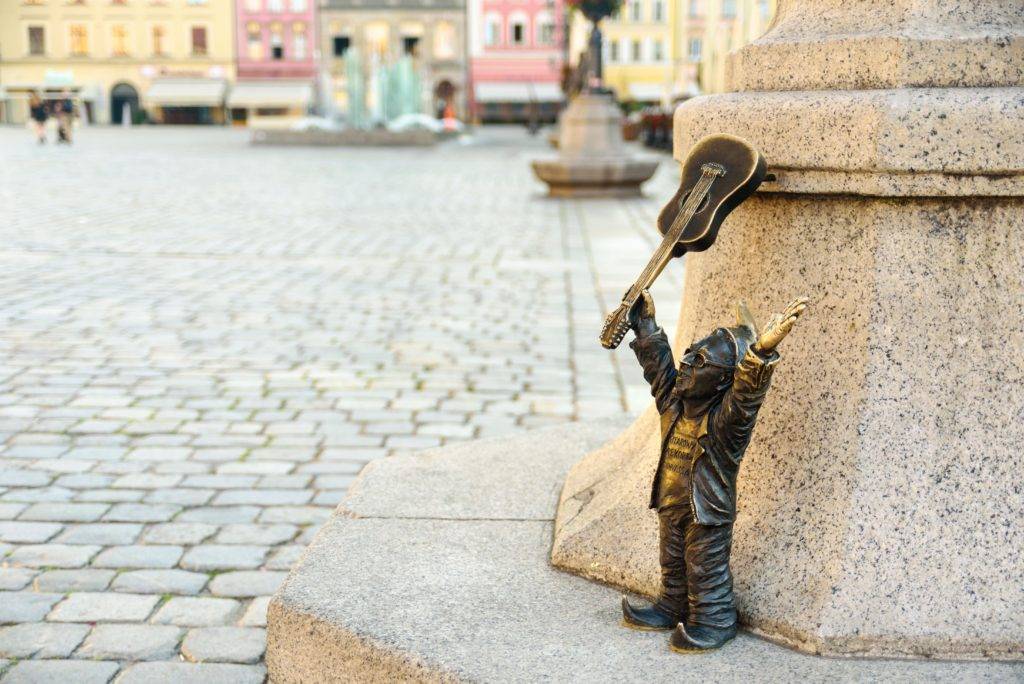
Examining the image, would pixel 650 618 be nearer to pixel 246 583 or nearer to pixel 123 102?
pixel 246 583

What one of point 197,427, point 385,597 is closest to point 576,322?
point 197,427

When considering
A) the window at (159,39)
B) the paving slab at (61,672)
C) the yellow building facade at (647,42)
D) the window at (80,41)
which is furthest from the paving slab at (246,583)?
the yellow building facade at (647,42)

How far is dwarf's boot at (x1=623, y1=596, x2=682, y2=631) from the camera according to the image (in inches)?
96.4

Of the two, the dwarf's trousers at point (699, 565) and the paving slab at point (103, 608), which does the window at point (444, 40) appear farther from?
the dwarf's trousers at point (699, 565)

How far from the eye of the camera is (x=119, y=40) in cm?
5919

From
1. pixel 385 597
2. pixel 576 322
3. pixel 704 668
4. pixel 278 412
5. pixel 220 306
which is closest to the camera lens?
pixel 704 668

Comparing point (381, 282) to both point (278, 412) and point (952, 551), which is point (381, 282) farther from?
point (952, 551)

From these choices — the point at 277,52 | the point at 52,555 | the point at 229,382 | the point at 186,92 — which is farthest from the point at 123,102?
the point at 52,555

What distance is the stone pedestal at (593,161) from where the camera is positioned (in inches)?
701

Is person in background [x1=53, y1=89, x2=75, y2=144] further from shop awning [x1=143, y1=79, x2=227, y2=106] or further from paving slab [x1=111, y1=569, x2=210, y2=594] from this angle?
paving slab [x1=111, y1=569, x2=210, y2=594]

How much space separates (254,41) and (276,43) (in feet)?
4.04

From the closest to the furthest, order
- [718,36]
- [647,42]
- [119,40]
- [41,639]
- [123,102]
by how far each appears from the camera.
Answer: [41,639] < [718,36] < [119,40] < [123,102] < [647,42]

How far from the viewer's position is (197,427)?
Result: 548 centimetres

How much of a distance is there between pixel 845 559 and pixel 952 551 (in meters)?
0.21
